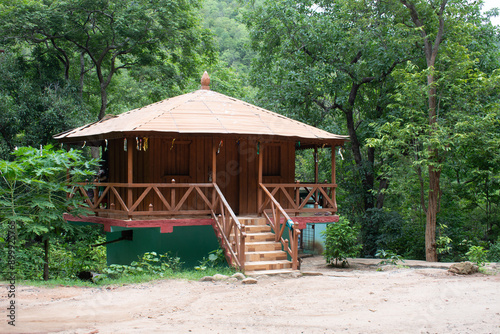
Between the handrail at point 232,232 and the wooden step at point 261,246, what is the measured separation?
32cm

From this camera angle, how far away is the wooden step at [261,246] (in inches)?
449

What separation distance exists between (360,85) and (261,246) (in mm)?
12360

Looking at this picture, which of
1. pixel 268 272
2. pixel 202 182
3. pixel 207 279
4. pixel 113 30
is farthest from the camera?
pixel 113 30

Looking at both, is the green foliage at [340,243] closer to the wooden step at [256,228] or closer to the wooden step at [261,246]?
the wooden step at [256,228]

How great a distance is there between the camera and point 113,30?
21641mm

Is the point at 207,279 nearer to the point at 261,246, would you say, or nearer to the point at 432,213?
the point at 261,246

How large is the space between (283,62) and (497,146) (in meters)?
9.20

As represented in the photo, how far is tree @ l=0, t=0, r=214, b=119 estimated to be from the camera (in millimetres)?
20469

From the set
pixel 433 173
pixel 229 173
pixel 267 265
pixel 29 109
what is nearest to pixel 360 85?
pixel 433 173

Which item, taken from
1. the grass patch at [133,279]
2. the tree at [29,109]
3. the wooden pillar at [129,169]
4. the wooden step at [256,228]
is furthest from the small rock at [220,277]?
the tree at [29,109]

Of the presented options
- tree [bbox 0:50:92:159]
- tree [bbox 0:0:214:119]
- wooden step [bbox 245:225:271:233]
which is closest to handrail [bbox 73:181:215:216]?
wooden step [bbox 245:225:271:233]

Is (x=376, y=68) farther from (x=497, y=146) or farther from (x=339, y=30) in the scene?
(x=497, y=146)

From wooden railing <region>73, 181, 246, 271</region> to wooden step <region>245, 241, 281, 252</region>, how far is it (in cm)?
32

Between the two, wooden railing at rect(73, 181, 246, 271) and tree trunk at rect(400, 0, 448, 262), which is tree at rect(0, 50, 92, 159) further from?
tree trunk at rect(400, 0, 448, 262)
